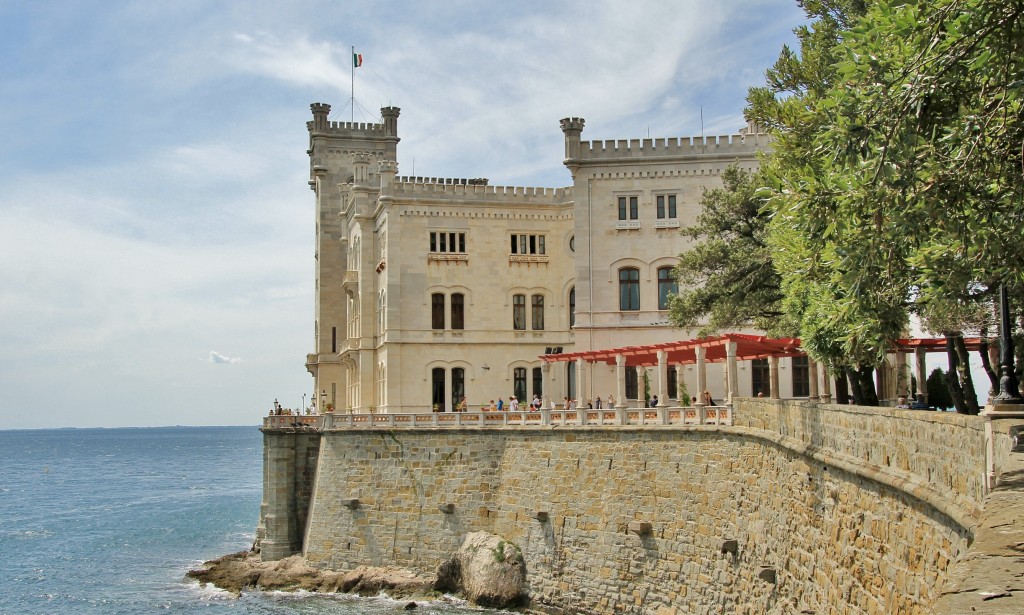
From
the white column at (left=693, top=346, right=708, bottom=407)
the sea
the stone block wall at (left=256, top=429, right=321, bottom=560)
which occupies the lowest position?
the sea

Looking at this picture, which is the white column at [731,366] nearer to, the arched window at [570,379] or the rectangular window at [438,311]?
the arched window at [570,379]

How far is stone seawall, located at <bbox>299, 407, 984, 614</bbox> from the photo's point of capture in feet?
47.2

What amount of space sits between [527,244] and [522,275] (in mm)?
1420

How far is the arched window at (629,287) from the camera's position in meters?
42.5

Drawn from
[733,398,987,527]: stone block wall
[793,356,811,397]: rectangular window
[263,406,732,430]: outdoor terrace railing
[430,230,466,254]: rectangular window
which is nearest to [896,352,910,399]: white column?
[793,356,811,397]: rectangular window

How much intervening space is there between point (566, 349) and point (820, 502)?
2803 cm

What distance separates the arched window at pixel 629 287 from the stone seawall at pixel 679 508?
9418 millimetres

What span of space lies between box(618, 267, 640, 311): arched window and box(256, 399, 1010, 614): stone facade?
9.36m

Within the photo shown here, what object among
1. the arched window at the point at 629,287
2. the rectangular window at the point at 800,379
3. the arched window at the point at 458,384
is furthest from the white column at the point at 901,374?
the arched window at the point at 458,384

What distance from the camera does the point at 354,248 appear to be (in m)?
51.8

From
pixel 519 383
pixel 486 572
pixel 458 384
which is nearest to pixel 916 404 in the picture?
pixel 486 572

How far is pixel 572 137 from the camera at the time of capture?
1684 inches

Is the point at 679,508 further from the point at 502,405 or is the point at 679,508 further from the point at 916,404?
the point at 502,405

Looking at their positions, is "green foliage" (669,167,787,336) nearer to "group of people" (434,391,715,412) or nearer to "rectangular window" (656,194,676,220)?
"group of people" (434,391,715,412)
